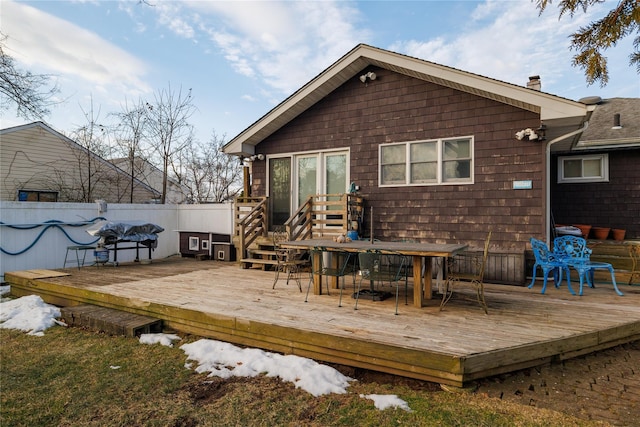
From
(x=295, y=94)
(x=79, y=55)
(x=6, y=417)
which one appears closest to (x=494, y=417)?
(x=6, y=417)

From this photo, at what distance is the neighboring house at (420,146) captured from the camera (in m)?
6.16

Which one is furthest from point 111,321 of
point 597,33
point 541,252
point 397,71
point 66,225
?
point 597,33

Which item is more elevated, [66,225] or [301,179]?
[301,179]

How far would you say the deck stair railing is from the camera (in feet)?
23.5

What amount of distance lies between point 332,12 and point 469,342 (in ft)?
30.9

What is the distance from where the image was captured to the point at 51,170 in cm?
1277

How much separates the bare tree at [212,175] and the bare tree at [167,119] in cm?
364

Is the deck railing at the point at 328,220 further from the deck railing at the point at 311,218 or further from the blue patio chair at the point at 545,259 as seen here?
the blue patio chair at the point at 545,259

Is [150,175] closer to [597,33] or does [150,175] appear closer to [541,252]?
[541,252]

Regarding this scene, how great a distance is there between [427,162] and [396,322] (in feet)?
13.7

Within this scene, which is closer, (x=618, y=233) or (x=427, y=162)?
(x=427, y=162)

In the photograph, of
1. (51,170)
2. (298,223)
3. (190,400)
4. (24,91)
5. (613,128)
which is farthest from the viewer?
(51,170)

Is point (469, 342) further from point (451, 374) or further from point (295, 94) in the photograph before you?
point (295, 94)

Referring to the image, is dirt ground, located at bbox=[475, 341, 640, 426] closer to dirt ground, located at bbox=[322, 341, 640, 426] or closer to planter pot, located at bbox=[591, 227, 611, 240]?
dirt ground, located at bbox=[322, 341, 640, 426]
